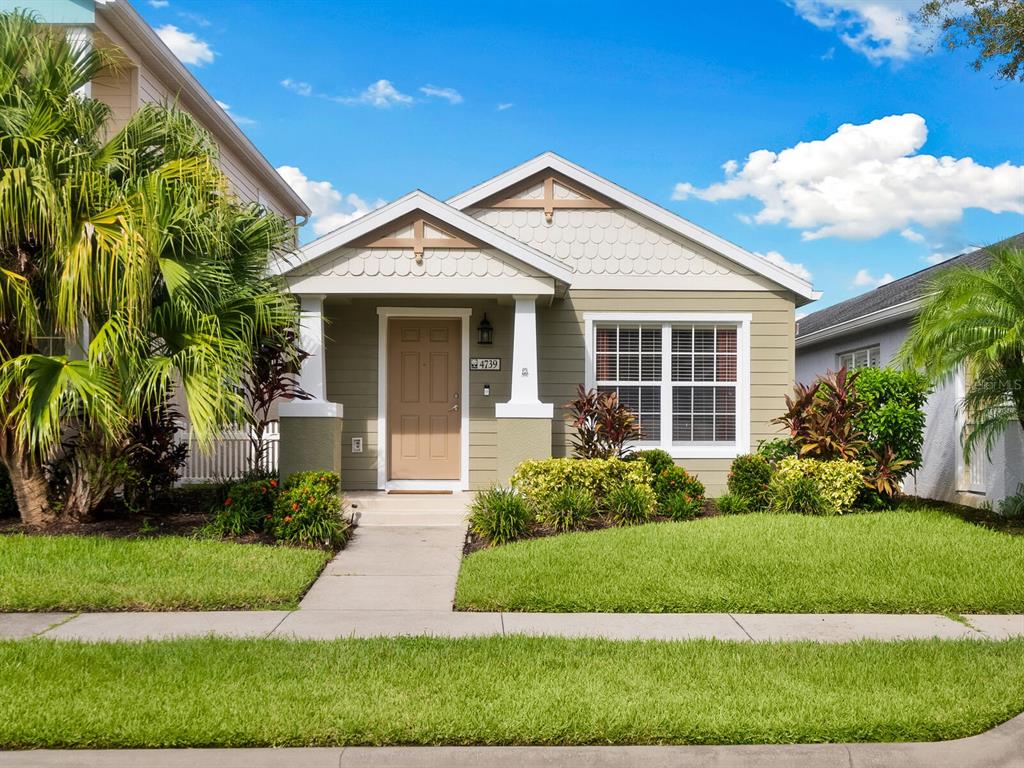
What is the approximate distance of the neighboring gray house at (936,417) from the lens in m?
11.6

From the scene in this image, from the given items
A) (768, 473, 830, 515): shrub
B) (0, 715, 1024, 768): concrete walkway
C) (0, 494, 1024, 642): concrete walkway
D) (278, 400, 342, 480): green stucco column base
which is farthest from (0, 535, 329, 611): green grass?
(768, 473, 830, 515): shrub

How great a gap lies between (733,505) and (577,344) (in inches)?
134

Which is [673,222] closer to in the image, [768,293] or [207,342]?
[768,293]

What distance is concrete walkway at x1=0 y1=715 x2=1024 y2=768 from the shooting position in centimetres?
391

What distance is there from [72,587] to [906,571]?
722cm

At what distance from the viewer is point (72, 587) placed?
22.8ft

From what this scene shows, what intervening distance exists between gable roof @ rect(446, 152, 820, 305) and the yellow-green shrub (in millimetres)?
2952

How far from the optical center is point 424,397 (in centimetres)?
1254

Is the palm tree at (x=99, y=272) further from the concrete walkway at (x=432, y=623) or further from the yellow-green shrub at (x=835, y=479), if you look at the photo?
the yellow-green shrub at (x=835, y=479)

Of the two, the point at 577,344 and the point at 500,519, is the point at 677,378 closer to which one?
the point at 577,344

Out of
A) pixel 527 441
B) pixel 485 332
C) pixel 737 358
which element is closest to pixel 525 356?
pixel 527 441

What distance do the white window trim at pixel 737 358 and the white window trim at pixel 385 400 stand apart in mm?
1819

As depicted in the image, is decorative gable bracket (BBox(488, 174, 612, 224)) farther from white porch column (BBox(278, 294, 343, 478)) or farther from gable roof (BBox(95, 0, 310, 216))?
gable roof (BBox(95, 0, 310, 216))

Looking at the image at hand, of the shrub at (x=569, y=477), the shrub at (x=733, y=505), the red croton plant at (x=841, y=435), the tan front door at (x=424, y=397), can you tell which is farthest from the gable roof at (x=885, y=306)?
the tan front door at (x=424, y=397)
